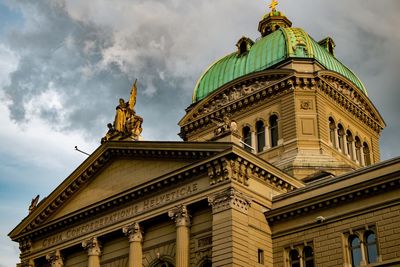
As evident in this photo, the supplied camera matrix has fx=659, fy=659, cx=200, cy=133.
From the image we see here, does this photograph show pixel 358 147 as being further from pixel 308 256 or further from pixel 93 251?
pixel 93 251

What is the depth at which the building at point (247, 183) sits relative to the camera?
34.0m

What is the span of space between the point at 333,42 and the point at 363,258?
30.2 metres

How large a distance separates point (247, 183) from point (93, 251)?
38.9 feet

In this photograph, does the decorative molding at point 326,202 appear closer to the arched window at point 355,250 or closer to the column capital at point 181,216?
the arched window at point 355,250

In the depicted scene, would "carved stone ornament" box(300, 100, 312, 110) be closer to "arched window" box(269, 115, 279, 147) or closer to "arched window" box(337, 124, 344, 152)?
"arched window" box(269, 115, 279, 147)

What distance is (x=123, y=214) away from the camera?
40594 mm

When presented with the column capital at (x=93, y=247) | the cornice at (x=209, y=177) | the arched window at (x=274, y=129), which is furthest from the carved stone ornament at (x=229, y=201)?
the arched window at (x=274, y=129)

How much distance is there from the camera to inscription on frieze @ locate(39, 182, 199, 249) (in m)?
37.5

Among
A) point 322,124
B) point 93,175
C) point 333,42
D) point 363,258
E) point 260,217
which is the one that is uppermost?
point 333,42

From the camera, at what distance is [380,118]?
56969mm

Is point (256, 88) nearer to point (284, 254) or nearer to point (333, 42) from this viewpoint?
point (333, 42)

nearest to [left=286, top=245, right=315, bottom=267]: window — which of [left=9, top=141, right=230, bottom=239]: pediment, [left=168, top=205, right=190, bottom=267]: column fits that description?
[left=168, top=205, right=190, bottom=267]: column

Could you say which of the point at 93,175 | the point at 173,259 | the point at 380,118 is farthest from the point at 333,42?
the point at 173,259

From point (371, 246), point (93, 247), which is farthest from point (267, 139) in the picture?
point (371, 246)
